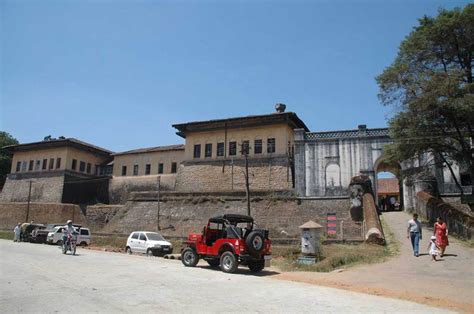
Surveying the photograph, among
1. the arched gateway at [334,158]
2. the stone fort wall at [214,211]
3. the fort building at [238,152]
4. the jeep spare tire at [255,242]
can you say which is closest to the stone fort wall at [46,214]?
the stone fort wall at [214,211]

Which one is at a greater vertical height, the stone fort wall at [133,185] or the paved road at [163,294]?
the stone fort wall at [133,185]

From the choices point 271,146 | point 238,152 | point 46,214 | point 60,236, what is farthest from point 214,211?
point 46,214

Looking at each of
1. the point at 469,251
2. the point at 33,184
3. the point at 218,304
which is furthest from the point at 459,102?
the point at 33,184

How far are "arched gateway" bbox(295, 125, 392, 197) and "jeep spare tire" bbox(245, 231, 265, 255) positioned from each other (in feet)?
67.1

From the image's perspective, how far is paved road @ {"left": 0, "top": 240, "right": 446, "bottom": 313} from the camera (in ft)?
25.0

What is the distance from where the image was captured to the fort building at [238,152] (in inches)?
1480

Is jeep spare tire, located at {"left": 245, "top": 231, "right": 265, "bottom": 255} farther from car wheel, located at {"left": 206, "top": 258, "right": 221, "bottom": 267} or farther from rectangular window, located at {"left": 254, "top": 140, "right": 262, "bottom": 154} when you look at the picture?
rectangular window, located at {"left": 254, "top": 140, "right": 262, "bottom": 154}

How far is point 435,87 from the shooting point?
→ 69.4 ft

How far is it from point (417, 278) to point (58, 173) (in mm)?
46965

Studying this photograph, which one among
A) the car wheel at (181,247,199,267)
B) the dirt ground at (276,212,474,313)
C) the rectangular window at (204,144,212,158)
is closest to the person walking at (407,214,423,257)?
the dirt ground at (276,212,474,313)

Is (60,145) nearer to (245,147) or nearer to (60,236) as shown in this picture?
(60,236)

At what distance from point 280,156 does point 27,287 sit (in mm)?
29991

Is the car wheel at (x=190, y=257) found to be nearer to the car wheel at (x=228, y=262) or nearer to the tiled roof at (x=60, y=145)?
the car wheel at (x=228, y=262)

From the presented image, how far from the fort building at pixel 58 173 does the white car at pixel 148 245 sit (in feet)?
90.0
